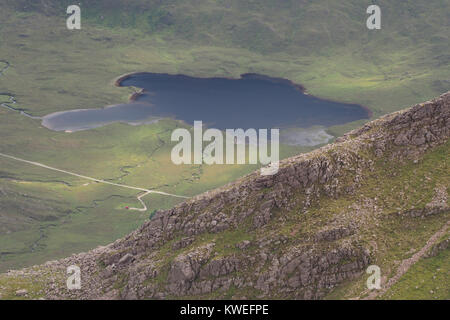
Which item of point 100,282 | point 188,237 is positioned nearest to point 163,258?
point 188,237

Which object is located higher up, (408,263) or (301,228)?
(301,228)

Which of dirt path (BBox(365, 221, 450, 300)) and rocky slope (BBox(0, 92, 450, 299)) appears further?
rocky slope (BBox(0, 92, 450, 299))

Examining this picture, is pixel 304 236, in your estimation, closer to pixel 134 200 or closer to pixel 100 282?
pixel 100 282

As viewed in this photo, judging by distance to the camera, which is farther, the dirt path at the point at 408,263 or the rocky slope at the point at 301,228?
the rocky slope at the point at 301,228

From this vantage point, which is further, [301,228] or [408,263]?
[301,228]
